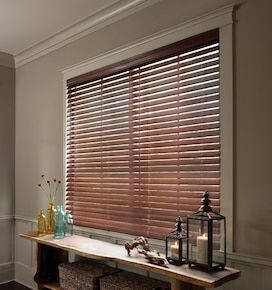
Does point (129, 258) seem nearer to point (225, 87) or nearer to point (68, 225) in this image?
point (68, 225)

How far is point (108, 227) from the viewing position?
295 cm

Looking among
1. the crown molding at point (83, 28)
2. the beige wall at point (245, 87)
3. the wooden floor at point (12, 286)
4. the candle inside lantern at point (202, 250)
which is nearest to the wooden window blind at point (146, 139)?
the beige wall at point (245, 87)

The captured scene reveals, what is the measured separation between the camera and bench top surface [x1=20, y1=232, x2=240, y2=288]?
183cm

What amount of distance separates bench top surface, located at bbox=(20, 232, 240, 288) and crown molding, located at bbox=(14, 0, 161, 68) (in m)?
1.85

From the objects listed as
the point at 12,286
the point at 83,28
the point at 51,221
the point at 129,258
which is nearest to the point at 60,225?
the point at 51,221

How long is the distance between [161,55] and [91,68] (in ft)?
2.74

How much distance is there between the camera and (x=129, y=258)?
7.38ft

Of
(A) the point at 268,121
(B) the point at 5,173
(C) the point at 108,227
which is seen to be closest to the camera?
(A) the point at 268,121

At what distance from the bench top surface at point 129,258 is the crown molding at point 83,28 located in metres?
1.85

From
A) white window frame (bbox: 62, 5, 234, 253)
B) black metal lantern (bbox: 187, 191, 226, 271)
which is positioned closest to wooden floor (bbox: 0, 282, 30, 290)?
black metal lantern (bbox: 187, 191, 226, 271)

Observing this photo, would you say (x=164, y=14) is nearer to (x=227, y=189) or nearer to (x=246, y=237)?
(x=227, y=189)

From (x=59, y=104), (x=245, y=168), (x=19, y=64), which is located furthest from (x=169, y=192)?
(x=19, y=64)

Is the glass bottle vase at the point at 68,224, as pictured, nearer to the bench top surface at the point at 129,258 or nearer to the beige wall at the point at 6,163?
the bench top surface at the point at 129,258

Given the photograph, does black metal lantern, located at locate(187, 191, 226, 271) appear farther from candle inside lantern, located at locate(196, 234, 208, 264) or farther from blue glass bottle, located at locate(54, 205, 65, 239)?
blue glass bottle, located at locate(54, 205, 65, 239)
